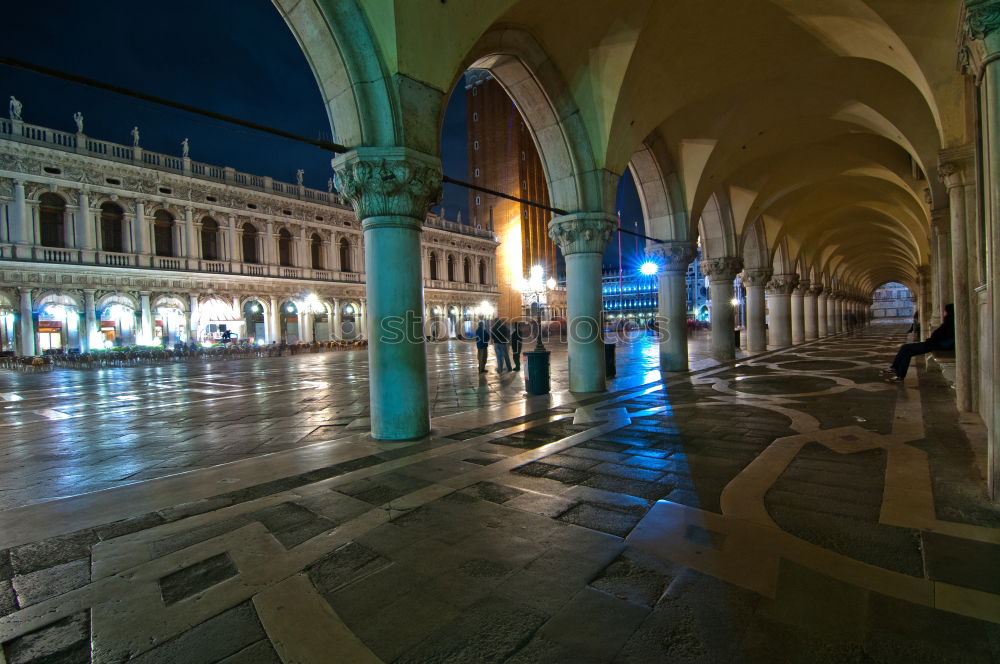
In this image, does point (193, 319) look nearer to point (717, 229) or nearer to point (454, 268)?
point (454, 268)

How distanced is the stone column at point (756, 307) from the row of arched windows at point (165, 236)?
29.0 metres

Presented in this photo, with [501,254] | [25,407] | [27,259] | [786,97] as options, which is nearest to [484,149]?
[501,254]

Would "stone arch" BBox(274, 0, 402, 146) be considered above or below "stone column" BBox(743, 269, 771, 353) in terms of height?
above

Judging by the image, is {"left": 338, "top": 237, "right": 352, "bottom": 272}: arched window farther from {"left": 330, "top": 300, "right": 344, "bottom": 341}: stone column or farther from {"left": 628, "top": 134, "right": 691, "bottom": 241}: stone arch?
{"left": 628, "top": 134, "right": 691, "bottom": 241}: stone arch

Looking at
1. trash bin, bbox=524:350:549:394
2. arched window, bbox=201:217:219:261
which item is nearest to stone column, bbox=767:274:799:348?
trash bin, bbox=524:350:549:394

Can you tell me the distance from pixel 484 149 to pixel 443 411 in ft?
164

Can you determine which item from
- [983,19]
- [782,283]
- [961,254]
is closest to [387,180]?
[983,19]

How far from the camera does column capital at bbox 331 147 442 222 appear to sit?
5.13 metres

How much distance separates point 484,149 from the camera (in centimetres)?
5253

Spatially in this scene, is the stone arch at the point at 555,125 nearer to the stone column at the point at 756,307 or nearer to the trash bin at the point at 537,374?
the trash bin at the point at 537,374

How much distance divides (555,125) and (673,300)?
17.8 feet

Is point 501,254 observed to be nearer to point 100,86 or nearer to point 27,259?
point 27,259

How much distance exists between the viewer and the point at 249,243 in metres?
32.3

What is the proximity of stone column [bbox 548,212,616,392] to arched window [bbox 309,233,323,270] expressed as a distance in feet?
103
